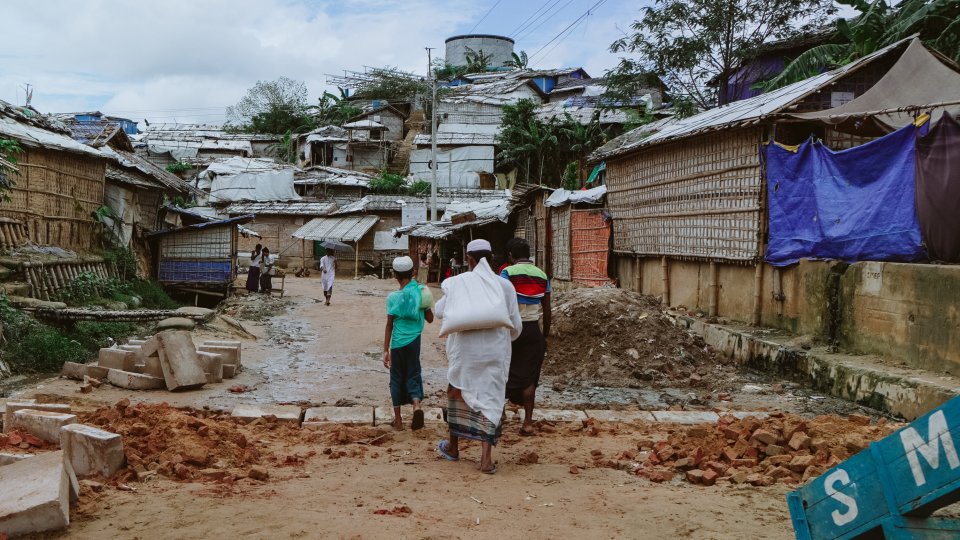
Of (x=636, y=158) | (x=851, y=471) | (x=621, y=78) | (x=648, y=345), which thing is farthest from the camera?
(x=621, y=78)

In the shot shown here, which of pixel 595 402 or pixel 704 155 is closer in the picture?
pixel 595 402

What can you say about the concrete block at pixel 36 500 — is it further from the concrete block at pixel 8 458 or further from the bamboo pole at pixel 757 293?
the bamboo pole at pixel 757 293

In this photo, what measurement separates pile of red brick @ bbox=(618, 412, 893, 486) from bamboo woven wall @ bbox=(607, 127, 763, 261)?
5.09 meters

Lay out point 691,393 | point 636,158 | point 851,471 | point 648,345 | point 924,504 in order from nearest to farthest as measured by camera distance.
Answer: point 924,504 → point 851,471 → point 691,393 → point 648,345 → point 636,158

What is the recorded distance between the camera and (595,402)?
26.8 feet

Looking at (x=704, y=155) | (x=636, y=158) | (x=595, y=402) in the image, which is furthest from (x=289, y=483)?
(x=636, y=158)

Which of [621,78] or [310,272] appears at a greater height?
[621,78]

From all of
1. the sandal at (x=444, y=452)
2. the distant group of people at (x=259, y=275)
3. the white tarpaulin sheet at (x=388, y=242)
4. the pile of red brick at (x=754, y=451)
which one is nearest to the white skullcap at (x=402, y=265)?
the sandal at (x=444, y=452)

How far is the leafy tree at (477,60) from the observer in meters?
58.5

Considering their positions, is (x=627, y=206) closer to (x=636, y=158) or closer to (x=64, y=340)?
(x=636, y=158)

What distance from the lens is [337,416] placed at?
7098mm

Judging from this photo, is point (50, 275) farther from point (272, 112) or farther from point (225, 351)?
point (272, 112)

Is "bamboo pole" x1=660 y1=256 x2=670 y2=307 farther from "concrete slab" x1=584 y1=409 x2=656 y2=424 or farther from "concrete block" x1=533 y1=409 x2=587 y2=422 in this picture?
"concrete block" x1=533 y1=409 x2=587 y2=422

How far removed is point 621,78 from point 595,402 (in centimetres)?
1933
